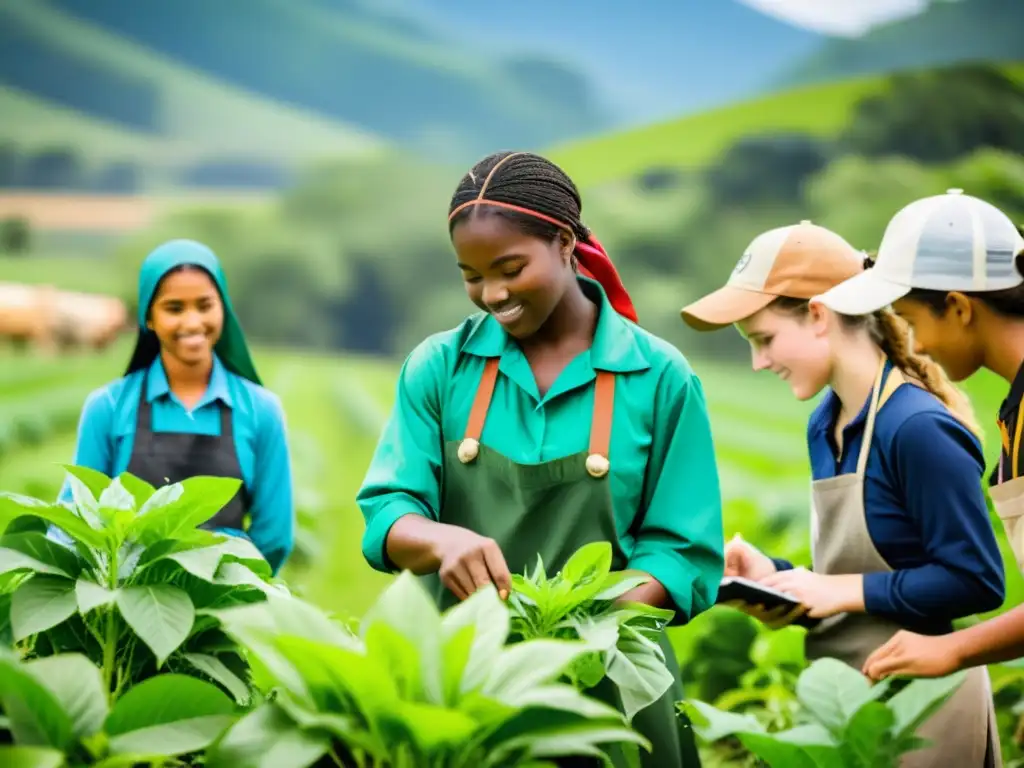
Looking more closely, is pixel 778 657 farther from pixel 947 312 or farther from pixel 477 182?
pixel 477 182

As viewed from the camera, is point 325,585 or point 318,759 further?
point 325,585

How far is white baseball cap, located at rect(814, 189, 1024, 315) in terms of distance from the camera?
2160mm

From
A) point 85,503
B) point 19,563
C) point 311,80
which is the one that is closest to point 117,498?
point 85,503

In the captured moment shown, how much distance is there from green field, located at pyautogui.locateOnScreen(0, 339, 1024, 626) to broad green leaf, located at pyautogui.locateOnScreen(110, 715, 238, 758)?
3.61 meters

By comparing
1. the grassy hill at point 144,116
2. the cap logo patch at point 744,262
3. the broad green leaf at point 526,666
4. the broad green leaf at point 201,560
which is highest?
the grassy hill at point 144,116

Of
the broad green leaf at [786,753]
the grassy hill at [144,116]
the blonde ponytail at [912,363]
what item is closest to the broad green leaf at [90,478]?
the broad green leaf at [786,753]

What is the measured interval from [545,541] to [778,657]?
217 cm

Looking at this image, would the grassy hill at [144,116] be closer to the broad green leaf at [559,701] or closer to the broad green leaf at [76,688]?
the broad green leaf at [76,688]

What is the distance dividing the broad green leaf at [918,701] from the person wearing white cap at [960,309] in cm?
33

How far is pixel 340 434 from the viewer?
444 inches

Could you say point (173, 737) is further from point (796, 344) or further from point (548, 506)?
point (796, 344)

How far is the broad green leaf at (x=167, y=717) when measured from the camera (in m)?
1.42

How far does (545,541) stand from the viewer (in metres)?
2.06

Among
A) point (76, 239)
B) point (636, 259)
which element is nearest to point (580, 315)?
point (636, 259)
